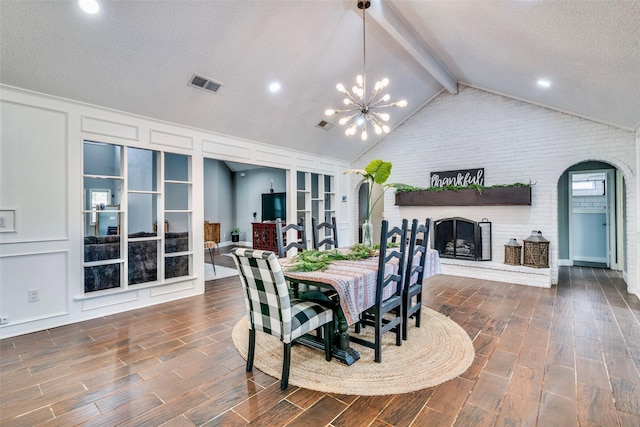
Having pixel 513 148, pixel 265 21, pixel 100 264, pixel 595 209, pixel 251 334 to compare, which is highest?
pixel 265 21

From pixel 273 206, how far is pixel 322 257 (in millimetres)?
6866

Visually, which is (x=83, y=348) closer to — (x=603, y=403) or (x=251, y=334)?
(x=251, y=334)

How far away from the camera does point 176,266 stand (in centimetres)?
437

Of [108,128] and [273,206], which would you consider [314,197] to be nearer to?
[273,206]

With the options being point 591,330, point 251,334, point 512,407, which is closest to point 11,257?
point 251,334

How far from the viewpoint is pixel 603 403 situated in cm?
196

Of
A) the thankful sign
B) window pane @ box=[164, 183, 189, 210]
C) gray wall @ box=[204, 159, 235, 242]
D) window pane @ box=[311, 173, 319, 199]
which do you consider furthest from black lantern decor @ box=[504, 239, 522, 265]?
gray wall @ box=[204, 159, 235, 242]

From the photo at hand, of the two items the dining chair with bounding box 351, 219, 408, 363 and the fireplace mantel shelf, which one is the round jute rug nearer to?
the dining chair with bounding box 351, 219, 408, 363

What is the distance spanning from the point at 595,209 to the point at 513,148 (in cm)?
274

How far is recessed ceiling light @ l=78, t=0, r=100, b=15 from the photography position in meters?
2.55

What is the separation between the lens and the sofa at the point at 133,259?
3.59 m

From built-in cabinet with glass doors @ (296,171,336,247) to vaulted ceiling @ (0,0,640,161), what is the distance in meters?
1.66

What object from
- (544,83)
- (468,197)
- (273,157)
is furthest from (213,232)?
(544,83)

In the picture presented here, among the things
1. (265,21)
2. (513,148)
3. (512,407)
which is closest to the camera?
(512,407)
